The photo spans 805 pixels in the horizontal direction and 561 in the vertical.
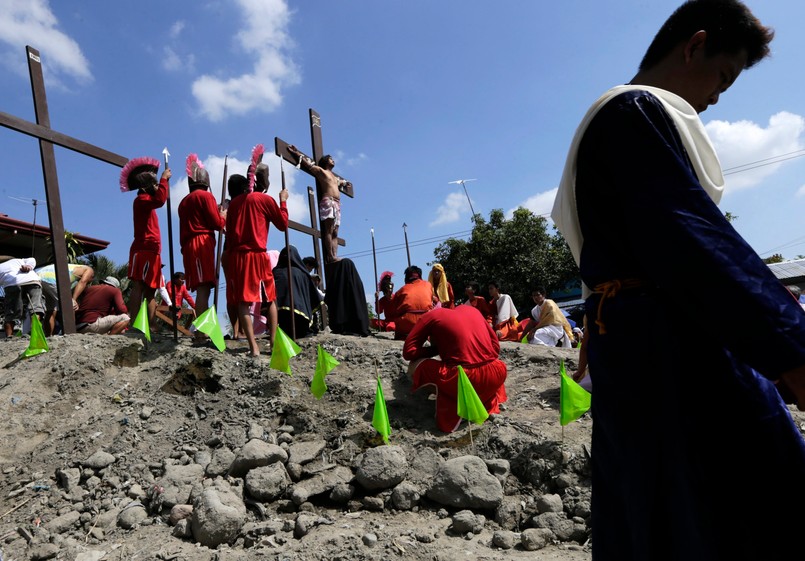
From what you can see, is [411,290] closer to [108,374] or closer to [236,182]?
[236,182]

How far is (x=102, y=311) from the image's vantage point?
641 centimetres

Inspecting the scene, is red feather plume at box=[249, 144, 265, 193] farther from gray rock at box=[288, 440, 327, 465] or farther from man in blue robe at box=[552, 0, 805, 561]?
man in blue robe at box=[552, 0, 805, 561]

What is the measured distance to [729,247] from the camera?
119 centimetres

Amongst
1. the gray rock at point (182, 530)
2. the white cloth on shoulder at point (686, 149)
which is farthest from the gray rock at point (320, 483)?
the white cloth on shoulder at point (686, 149)

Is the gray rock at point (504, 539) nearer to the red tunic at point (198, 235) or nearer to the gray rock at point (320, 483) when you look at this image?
the gray rock at point (320, 483)

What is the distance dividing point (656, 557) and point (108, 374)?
486cm

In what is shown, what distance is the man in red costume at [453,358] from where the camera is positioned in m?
4.64

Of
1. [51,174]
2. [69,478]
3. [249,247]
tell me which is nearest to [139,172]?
[51,174]

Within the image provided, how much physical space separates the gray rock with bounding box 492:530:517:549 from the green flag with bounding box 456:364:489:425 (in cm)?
107

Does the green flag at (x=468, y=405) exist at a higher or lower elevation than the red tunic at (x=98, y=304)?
lower

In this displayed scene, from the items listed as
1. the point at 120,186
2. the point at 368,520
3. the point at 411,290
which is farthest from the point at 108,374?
the point at 411,290

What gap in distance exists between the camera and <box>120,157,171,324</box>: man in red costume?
595cm

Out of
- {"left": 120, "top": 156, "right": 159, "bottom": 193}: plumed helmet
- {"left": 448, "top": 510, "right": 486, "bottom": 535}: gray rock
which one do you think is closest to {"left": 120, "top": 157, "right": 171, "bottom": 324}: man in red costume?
{"left": 120, "top": 156, "right": 159, "bottom": 193}: plumed helmet

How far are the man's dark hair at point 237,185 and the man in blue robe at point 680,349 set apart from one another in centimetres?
498
